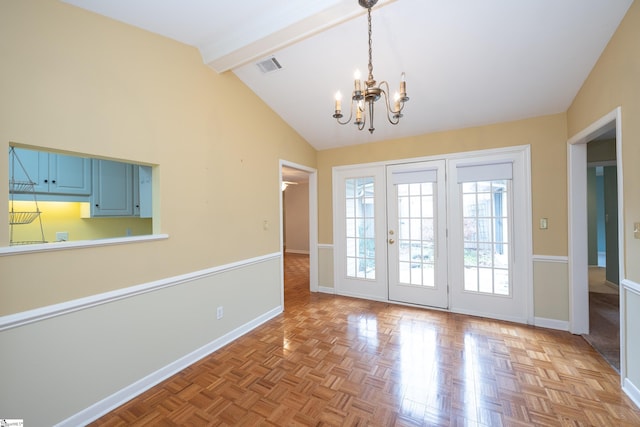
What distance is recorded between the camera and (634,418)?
1.71 m

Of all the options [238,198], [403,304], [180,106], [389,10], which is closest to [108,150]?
[180,106]

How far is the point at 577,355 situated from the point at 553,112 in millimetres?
2488

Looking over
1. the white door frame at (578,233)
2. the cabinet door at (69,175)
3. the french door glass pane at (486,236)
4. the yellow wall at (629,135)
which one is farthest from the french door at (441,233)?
the cabinet door at (69,175)

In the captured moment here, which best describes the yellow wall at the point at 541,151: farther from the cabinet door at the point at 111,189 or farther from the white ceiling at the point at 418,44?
the cabinet door at the point at 111,189

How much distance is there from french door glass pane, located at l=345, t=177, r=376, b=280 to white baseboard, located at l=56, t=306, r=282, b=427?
1.86 metres

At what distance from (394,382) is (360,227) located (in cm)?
235

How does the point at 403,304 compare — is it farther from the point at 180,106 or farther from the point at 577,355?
the point at 180,106

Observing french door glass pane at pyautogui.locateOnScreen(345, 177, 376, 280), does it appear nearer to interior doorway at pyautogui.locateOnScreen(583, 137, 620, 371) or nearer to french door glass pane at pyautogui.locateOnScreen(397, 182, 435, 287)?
french door glass pane at pyautogui.locateOnScreen(397, 182, 435, 287)

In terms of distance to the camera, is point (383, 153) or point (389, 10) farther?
point (383, 153)

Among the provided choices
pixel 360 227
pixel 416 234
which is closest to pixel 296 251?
pixel 360 227

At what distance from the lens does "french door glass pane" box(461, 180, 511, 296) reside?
3236 mm

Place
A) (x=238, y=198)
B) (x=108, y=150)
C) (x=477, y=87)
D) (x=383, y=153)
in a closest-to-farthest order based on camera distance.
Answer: (x=108, y=150) < (x=477, y=87) < (x=238, y=198) < (x=383, y=153)

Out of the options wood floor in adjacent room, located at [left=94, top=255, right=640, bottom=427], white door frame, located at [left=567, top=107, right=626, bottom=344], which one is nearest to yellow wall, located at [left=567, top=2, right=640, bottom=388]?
wood floor in adjacent room, located at [left=94, top=255, right=640, bottom=427]

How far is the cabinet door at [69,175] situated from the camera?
2.42 metres
